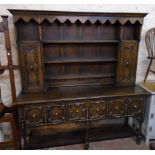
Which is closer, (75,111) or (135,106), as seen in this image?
(75,111)

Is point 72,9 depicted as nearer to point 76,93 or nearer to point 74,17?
point 74,17

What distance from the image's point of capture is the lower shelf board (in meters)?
2.16

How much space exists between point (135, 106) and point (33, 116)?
1295 millimetres

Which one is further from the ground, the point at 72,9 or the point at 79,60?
the point at 72,9

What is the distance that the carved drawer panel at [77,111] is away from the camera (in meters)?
1.92

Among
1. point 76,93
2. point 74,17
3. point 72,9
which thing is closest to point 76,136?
point 76,93

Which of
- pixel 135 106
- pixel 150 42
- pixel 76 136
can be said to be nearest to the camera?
pixel 135 106

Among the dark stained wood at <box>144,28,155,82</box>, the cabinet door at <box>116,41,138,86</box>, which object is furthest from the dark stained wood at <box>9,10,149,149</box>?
the dark stained wood at <box>144,28,155,82</box>

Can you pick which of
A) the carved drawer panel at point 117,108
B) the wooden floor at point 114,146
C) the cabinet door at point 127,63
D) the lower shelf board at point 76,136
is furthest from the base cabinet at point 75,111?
the wooden floor at point 114,146

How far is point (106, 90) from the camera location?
212 cm

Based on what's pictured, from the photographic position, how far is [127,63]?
85.7 inches

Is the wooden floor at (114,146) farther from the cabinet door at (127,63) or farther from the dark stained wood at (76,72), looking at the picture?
the cabinet door at (127,63)
